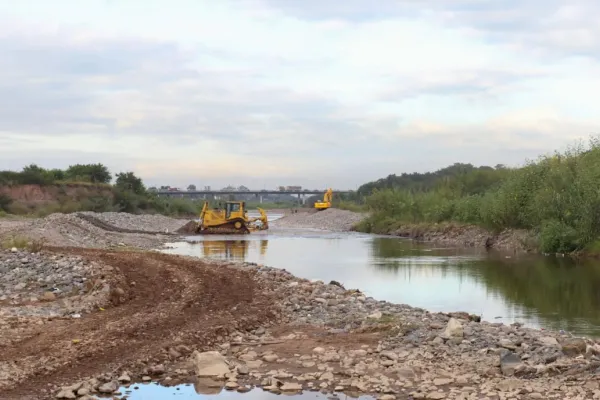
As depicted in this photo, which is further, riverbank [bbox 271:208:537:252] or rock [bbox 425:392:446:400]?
riverbank [bbox 271:208:537:252]

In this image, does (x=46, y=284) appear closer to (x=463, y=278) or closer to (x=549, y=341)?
(x=549, y=341)

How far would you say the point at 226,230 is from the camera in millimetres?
52750

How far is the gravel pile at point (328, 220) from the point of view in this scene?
233 ft

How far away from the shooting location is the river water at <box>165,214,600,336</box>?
1622cm

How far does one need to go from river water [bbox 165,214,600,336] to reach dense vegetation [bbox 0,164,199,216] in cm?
4049

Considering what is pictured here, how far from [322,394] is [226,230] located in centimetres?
4460

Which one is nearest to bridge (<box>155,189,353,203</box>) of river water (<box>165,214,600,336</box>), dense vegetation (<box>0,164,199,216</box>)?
dense vegetation (<box>0,164,199,216</box>)

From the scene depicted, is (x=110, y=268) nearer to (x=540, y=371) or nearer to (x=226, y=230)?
(x=540, y=371)

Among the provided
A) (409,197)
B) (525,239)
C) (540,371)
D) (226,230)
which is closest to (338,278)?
(540,371)

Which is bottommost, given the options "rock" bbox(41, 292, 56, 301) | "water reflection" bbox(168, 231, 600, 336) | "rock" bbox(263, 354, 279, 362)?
"water reflection" bbox(168, 231, 600, 336)

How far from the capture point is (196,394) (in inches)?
338

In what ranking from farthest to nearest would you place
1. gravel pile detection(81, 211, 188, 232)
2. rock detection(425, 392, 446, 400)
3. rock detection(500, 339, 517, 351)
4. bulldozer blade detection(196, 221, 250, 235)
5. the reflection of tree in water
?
gravel pile detection(81, 211, 188, 232)
bulldozer blade detection(196, 221, 250, 235)
the reflection of tree in water
rock detection(500, 339, 517, 351)
rock detection(425, 392, 446, 400)

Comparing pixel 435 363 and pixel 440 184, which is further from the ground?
pixel 440 184

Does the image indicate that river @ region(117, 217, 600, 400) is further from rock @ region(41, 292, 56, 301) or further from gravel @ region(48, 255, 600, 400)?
rock @ region(41, 292, 56, 301)
